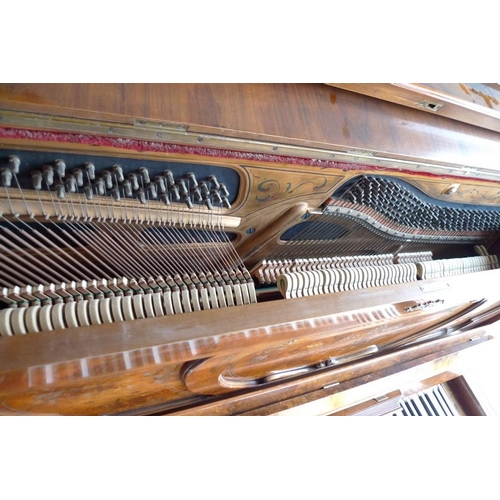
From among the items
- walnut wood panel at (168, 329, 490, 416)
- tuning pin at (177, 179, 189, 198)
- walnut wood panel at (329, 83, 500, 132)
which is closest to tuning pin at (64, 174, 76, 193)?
tuning pin at (177, 179, 189, 198)

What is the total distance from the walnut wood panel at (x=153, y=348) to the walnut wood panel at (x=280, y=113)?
596 mm

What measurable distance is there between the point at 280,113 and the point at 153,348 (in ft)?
2.90

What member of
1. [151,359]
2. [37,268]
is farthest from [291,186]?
[37,268]

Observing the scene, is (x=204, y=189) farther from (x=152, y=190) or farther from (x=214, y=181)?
(x=152, y=190)

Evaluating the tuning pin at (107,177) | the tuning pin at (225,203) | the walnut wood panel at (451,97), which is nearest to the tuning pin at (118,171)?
the tuning pin at (107,177)

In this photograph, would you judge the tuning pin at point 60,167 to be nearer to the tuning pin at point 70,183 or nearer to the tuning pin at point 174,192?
the tuning pin at point 70,183

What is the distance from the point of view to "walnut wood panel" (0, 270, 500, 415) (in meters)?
1.01

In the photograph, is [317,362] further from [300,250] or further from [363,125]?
[363,125]

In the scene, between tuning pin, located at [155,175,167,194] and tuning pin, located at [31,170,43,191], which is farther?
tuning pin, located at [155,175,167,194]

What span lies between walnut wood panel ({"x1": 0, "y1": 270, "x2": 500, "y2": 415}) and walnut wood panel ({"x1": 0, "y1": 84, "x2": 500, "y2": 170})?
0.60 meters

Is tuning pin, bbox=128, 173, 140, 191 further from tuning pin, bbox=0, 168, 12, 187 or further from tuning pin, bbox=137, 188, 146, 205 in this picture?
tuning pin, bbox=0, 168, 12, 187

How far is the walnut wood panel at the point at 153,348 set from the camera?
1.01m

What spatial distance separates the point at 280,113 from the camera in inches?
51.6

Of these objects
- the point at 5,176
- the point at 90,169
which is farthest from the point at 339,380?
the point at 5,176
